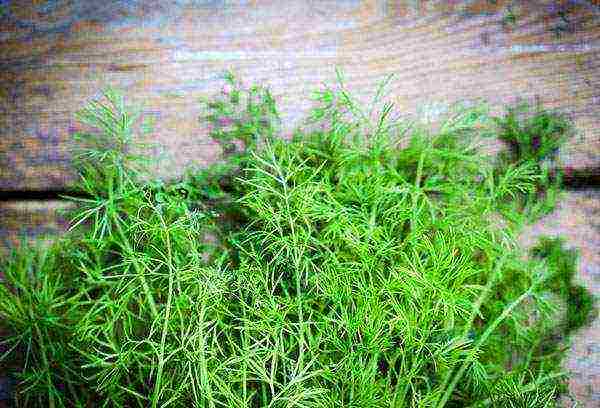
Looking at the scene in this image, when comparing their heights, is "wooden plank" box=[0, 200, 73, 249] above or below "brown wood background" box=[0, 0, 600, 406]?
below

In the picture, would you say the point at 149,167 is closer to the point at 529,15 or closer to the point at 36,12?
the point at 36,12

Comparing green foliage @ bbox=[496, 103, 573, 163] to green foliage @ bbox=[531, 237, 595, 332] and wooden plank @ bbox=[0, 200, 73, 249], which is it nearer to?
green foliage @ bbox=[531, 237, 595, 332]

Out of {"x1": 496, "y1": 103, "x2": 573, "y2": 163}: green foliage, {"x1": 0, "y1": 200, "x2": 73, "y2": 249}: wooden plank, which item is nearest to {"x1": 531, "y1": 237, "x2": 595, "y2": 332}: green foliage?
{"x1": 496, "y1": 103, "x2": 573, "y2": 163}: green foliage

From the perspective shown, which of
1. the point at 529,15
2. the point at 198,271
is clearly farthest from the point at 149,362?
the point at 529,15

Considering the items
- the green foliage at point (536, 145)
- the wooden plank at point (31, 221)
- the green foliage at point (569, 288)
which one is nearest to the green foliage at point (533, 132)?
the green foliage at point (536, 145)

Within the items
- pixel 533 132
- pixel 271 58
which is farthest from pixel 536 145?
pixel 271 58

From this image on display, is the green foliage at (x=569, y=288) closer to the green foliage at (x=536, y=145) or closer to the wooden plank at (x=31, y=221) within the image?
the green foliage at (x=536, y=145)

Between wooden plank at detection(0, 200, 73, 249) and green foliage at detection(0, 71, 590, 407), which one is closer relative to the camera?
green foliage at detection(0, 71, 590, 407)
